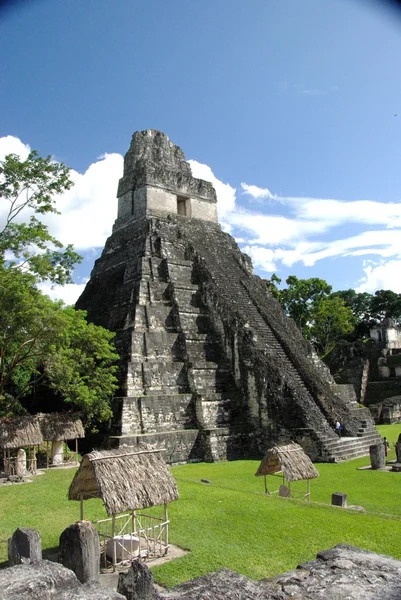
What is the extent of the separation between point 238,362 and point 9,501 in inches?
347

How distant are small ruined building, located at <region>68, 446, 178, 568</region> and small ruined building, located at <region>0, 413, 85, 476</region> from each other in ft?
20.6

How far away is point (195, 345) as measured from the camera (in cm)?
1719

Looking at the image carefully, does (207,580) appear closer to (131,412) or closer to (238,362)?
(131,412)

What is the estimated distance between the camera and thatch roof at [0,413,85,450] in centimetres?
1312

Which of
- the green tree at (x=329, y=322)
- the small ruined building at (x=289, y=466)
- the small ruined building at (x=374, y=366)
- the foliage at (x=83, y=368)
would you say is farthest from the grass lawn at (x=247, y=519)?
the green tree at (x=329, y=322)

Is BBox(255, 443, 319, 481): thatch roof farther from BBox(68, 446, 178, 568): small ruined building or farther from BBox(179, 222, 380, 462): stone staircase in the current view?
BBox(179, 222, 380, 462): stone staircase

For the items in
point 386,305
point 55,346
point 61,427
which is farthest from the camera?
point 386,305

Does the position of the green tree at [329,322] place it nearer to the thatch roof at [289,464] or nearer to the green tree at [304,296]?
the green tree at [304,296]

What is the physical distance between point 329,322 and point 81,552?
105ft

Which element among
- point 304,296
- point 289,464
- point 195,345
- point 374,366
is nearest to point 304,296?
point 304,296

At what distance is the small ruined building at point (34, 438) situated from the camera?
1293 centimetres

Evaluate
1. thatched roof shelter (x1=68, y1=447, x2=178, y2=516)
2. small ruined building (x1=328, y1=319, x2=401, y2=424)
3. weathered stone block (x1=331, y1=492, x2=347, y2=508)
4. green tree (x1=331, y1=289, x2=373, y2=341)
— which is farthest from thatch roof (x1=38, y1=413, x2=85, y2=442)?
green tree (x1=331, y1=289, x2=373, y2=341)

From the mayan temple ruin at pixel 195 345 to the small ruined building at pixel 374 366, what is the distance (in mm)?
8861

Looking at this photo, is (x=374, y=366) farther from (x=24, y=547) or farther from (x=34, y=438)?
(x=24, y=547)
